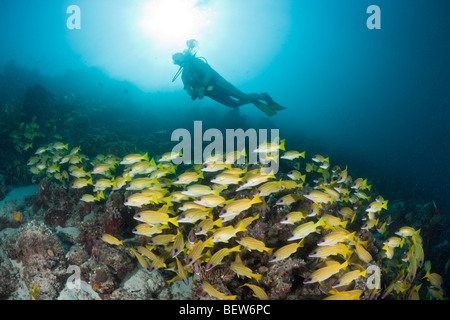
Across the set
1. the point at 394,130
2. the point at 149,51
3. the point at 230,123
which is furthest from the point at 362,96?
the point at 230,123

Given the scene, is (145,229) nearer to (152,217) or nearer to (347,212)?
(152,217)

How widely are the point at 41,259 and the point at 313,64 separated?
18606 centimetres

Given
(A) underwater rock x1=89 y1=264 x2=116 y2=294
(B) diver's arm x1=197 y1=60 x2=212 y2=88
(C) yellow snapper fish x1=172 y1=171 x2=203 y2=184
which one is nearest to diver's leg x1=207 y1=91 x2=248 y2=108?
(B) diver's arm x1=197 y1=60 x2=212 y2=88

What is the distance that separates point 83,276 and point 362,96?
185m

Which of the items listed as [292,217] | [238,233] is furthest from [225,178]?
[292,217]

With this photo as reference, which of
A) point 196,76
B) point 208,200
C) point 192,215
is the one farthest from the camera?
point 196,76

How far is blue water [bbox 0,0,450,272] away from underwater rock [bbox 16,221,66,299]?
2460 centimetres

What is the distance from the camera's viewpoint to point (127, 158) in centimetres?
568

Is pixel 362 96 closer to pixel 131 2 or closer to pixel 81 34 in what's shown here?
pixel 131 2

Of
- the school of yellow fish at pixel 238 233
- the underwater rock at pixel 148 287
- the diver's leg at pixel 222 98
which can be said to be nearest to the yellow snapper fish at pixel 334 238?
the school of yellow fish at pixel 238 233

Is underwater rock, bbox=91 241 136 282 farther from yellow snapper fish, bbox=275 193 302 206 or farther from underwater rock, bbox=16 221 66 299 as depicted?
yellow snapper fish, bbox=275 193 302 206

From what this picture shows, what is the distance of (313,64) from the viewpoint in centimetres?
16050

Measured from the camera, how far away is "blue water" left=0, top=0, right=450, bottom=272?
63.2 metres

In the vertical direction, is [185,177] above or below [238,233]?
above
